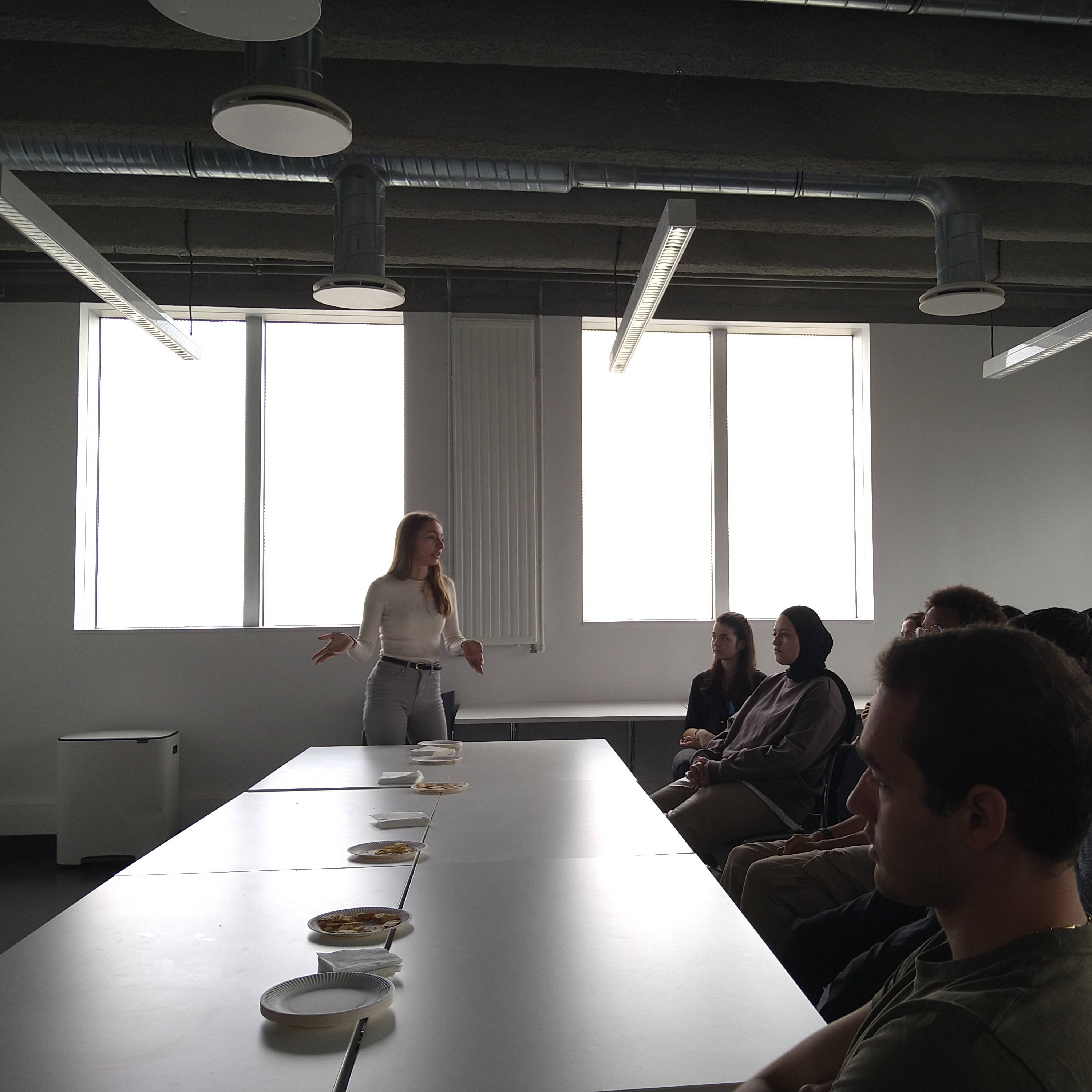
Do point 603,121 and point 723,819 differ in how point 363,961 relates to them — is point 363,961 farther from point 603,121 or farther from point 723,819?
point 603,121

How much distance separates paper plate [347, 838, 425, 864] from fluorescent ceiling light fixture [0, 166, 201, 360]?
2.32 m

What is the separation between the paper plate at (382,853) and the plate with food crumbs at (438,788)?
2.03 ft

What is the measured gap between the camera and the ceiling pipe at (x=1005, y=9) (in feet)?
9.53

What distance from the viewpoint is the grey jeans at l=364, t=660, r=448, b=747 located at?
4.24 metres

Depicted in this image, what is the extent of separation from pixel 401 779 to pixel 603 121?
2.57m

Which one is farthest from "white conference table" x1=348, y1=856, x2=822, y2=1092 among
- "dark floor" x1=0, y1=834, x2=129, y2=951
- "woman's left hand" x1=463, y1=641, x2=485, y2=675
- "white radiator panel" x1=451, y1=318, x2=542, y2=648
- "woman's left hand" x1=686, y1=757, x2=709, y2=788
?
"white radiator panel" x1=451, y1=318, x2=542, y2=648

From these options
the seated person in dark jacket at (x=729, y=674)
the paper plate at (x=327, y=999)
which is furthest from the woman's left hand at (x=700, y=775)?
the paper plate at (x=327, y=999)

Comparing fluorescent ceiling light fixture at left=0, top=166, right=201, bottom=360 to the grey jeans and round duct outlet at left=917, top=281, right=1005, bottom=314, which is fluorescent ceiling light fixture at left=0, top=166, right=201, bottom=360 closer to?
the grey jeans

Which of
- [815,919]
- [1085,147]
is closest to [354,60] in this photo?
[1085,147]

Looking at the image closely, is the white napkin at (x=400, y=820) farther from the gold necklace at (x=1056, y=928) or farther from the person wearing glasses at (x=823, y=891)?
the gold necklace at (x=1056, y=928)

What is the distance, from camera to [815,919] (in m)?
2.26

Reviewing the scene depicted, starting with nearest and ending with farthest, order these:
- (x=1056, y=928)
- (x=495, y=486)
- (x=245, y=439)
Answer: (x=1056, y=928) < (x=495, y=486) < (x=245, y=439)

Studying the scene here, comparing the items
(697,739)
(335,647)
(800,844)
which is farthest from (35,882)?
(800,844)

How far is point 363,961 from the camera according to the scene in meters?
1.56
